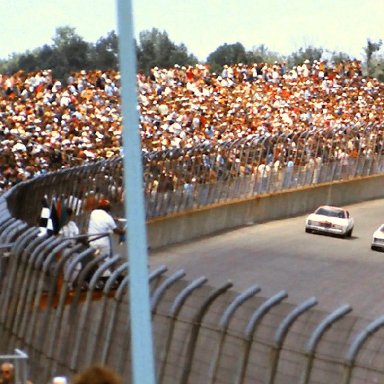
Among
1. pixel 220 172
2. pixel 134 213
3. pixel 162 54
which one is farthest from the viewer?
pixel 162 54

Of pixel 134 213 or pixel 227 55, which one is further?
pixel 227 55

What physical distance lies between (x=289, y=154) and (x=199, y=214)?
19.6 feet

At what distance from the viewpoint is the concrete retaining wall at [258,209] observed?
39500mm

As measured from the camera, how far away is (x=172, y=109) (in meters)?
55.2

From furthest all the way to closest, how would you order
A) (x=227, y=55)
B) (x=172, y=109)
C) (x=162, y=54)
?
(x=227, y=55) < (x=162, y=54) < (x=172, y=109)

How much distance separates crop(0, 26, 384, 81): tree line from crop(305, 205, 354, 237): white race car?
56.8 meters

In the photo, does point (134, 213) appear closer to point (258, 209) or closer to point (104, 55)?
point (258, 209)

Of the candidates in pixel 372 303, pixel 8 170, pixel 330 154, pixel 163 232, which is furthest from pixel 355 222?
pixel 372 303

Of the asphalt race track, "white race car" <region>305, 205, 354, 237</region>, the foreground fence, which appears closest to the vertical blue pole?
the foreground fence

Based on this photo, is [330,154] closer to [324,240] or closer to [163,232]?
[324,240]

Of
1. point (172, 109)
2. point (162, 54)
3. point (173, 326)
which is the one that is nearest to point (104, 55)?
point (162, 54)

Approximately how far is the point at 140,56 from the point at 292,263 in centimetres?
8961

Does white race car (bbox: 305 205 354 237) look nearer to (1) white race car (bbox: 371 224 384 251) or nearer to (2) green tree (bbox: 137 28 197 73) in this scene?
(1) white race car (bbox: 371 224 384 251)

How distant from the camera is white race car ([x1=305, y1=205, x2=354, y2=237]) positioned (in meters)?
43.6
